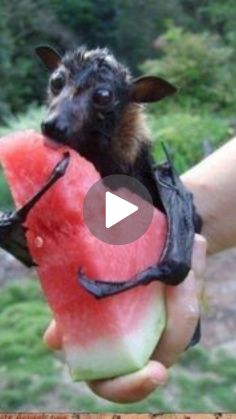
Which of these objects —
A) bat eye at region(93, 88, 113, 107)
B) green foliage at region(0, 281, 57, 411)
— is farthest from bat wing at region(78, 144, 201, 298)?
green foliage at region(0, 281, 57, 411)

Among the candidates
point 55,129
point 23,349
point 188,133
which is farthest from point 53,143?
point 188,133

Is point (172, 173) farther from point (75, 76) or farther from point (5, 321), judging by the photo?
point (5, 321)

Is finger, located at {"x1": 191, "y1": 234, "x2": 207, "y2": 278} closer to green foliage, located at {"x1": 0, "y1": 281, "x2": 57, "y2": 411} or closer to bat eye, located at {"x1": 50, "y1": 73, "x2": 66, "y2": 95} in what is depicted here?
bat eye, located at {"x1": 50, "y1": 73, "x2": 66, "y2": 95}

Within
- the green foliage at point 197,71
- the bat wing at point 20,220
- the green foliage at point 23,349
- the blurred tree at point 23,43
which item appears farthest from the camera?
the blurred tree at point 23,43

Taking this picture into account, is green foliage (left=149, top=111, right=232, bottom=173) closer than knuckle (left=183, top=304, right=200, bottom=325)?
No

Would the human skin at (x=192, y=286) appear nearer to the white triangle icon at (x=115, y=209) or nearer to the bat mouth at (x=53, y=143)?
the white triangle icon at (x=115, y=209)

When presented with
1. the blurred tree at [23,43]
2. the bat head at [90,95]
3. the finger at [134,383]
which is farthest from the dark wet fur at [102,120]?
the blurred tree at [23,43]

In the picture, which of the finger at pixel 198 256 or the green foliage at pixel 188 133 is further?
the green foliage at pixel 188 133
